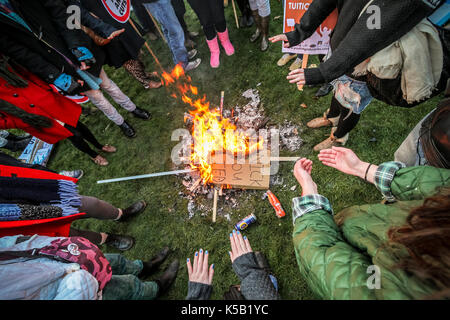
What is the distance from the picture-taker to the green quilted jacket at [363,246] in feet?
3.80

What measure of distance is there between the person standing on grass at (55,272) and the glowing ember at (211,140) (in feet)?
6.77

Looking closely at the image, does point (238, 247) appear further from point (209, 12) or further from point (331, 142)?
point (209, 12)

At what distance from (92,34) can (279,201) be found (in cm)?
413

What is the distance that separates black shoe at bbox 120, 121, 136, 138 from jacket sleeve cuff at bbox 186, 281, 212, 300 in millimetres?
3453

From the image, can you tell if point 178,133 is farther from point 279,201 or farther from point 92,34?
point 279,201

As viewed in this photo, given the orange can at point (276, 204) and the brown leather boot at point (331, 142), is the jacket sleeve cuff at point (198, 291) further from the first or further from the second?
the brown leather boot at point (331, 142)

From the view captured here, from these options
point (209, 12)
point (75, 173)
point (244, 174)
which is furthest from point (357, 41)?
point (75, 173)

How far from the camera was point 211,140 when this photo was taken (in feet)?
13.1

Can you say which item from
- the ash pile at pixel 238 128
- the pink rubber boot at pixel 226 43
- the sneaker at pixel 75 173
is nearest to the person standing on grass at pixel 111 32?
the ash pile at pixel 238 128

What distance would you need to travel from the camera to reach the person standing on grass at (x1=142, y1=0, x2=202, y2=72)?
4280 millimetres

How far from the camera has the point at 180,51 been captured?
5.09 meters

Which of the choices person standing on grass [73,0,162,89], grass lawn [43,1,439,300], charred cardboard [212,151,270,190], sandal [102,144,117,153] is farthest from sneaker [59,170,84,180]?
charred cardboard [212,151,270,190]

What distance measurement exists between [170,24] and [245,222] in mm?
4151
